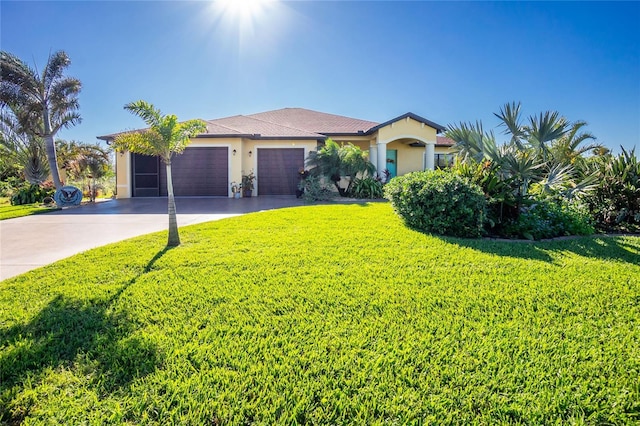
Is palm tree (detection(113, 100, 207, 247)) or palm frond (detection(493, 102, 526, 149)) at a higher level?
palm frond (detection(493, 102, 526, 149))

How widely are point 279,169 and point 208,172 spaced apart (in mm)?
4099

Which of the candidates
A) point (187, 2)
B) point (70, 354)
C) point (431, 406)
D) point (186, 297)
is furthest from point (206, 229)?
point (187, 2)

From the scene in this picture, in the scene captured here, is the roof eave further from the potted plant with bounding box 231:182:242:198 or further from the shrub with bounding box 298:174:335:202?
the potted plant with bounding box 231:182:242:198

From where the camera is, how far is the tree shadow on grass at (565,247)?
5.54 meters

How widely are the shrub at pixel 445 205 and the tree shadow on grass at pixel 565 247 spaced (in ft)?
1.49

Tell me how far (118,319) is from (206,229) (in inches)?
176

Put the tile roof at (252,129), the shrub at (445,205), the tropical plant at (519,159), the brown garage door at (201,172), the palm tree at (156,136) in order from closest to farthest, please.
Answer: the palm tree at (156,136) < the shrub at (445,205) < the tropical plant at (519,159) < the tile roof at (252,129) < the brown garage door at (201,172)

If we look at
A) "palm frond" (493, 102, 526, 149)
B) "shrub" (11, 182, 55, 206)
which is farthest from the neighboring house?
"palm frond" (493, 102, 526, 149)

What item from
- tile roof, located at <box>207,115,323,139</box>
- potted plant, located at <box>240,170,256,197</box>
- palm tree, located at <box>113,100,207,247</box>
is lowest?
potted plant, located at <box>240,170,256,197</box>

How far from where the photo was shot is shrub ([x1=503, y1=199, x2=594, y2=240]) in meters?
7.03

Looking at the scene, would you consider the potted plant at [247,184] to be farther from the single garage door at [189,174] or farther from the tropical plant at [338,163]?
the tropical plant at [338,163]

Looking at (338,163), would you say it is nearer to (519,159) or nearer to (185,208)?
(185,208)

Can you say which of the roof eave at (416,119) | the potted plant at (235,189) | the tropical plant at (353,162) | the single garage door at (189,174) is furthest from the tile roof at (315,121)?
the single garage door at (189,174)

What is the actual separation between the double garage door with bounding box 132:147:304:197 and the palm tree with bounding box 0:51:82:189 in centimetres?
369
